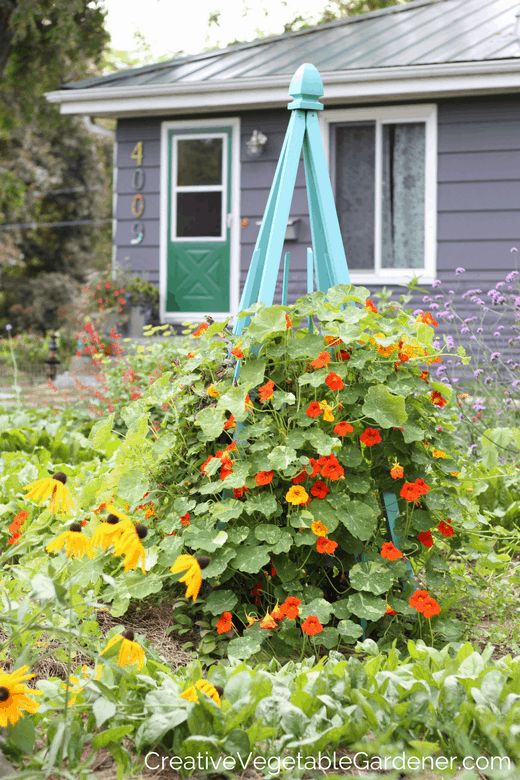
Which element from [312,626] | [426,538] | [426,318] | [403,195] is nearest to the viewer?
[312,626]

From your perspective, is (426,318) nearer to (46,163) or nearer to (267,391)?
(267,391)

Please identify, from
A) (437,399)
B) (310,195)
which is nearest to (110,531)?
(437,399)

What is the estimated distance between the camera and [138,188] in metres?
7.45

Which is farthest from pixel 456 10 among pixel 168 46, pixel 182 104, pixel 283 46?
pixel 168 46

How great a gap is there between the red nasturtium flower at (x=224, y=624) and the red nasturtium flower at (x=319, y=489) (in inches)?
15.8

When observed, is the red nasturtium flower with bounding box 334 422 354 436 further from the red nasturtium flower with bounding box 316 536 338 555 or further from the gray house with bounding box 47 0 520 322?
the gray house with bounding box 47 0 520 322

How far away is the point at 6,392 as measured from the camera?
270 inches

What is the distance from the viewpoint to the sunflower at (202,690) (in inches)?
53.0

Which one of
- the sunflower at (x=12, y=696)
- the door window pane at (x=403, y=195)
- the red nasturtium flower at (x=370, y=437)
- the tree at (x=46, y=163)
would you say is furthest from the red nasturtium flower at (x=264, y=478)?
the tree at (x=46, y=163)

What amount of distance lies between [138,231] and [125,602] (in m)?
6.05

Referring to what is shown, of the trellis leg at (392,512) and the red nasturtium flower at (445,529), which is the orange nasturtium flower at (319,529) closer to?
the trellis leg at (392,512)

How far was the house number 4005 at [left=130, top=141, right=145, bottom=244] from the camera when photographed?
7.42 metres

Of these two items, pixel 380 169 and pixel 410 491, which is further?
pixel 380 169

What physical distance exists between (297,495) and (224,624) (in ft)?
1.31
